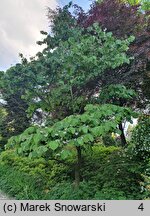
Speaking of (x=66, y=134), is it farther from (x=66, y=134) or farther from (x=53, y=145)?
(x=53, y=145)

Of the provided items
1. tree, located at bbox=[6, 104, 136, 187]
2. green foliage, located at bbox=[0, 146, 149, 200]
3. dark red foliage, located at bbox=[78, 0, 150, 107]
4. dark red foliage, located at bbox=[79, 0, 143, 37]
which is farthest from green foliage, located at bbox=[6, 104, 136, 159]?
dark red foliage, located at bbox=[79, 0, 143, 37]

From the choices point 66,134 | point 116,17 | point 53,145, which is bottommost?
point 53,145

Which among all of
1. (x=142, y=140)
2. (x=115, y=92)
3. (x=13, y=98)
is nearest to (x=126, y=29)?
(x=115, y=92)

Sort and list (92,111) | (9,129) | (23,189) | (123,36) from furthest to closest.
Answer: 1. (9,129)
2. (123,36)
3. (23,189)
4. (92,111)

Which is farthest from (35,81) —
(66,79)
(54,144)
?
(54,144)

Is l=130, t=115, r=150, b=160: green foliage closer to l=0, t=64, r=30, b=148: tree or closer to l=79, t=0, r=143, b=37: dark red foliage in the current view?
l=79, t=0, r=143, b=37: dark red foliage

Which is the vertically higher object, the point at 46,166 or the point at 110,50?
the point at 110,50

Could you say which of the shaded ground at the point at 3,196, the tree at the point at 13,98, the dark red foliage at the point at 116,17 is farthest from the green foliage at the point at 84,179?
the dark red foliage at the point at 116,17

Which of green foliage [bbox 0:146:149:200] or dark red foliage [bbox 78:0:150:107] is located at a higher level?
dark red foliage [bbox 78:0:150:107]

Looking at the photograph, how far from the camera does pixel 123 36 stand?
6.20 metres

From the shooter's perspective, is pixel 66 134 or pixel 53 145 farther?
pixel 66 134

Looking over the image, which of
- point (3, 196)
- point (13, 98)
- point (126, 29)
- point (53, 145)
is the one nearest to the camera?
point (53, 145)

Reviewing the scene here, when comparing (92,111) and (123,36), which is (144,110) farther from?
(92,111)

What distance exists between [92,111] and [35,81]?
1204 mm
